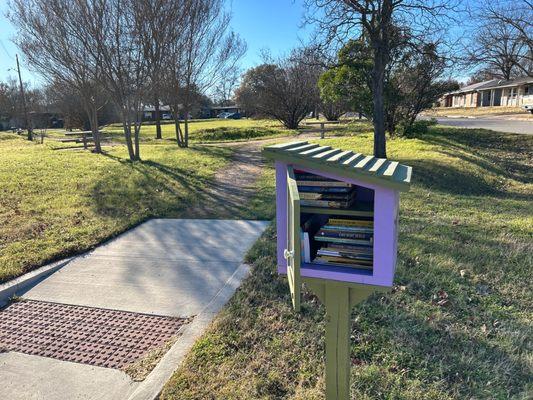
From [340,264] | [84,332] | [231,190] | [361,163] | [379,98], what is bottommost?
[84,332]

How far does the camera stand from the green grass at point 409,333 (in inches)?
98.3

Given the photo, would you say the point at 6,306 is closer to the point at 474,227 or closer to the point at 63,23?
the point at 474,227

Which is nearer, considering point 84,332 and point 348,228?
point 348,228

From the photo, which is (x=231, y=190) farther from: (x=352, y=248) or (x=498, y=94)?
(x=498, y=94)

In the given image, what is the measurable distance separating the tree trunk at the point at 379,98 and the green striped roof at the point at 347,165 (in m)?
8.47

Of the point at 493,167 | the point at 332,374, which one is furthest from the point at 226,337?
the point at 493,167

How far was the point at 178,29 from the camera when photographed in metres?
13.5

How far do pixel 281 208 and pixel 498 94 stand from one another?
59826 millimetres

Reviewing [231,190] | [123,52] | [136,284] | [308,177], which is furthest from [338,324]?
[123,52]

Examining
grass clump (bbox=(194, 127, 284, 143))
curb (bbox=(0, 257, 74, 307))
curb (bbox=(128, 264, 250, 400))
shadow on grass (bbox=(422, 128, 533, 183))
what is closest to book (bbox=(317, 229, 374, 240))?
curb (bbox=(128, 264, 250, 400))

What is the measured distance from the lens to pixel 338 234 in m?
2.02

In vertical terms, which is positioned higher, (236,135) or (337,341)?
(236,135)

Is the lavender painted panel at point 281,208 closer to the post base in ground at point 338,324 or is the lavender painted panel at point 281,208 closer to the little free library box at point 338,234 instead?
the little free library box at point 338,234

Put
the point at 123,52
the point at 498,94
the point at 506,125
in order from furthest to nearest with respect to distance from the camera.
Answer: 1. the point at 498,94
2. the point at 506,125
3. the point at 123,52
